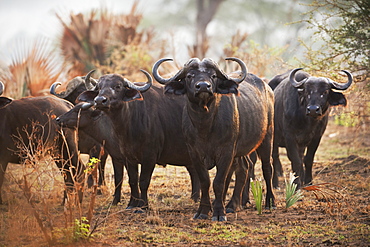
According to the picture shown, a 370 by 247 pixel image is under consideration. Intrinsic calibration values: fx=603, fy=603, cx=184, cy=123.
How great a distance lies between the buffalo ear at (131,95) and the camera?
8.23 m

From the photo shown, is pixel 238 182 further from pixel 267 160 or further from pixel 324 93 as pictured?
pixel 324 93

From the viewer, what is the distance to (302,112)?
1012cm

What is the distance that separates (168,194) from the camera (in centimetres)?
999

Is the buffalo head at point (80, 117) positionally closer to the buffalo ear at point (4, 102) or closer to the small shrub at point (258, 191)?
the buffalo ear at point (4, 102)

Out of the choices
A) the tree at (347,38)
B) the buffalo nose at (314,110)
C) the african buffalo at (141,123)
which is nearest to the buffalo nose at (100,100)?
the african buffalo at (141,123)

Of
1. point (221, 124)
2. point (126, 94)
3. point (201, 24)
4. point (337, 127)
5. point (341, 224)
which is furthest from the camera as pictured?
point (201, 24)

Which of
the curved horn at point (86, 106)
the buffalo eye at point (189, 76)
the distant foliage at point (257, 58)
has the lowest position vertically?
the curved horn at point (86, 106)

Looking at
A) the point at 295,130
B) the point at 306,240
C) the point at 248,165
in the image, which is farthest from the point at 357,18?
the point at 306,240

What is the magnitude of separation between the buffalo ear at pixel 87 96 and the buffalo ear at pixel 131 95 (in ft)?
1.54

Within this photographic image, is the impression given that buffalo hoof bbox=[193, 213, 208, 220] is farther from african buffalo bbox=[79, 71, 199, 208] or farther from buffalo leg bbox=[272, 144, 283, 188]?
buffalo leg bbox=[272, 144, 283, 188]

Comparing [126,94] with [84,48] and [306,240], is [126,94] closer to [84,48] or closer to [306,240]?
[306,240]

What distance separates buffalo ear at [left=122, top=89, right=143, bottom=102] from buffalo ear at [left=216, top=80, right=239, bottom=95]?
45.7 inches

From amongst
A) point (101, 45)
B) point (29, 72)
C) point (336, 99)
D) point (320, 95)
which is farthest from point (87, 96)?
point (101, 45)

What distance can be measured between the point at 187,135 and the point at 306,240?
2179mm
